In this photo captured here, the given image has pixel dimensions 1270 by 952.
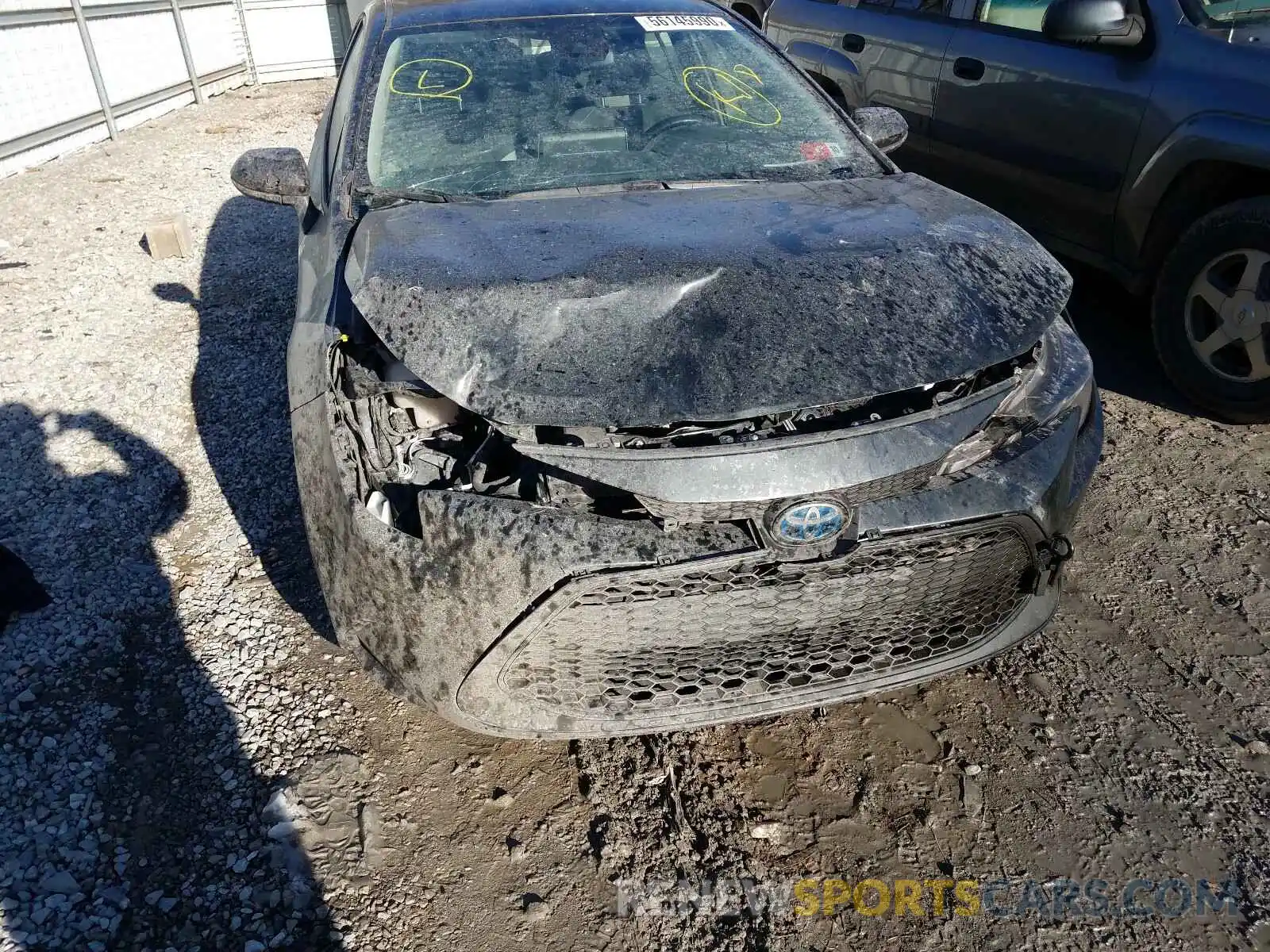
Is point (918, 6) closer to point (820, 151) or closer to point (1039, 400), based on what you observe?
point (820, 151)

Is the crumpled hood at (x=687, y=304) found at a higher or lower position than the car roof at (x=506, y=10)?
lower

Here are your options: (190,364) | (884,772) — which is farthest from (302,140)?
(884,772)

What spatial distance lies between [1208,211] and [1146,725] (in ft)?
7.52

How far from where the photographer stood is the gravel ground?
1.84 m

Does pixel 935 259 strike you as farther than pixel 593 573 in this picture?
Yes

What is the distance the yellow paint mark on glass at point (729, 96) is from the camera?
293 centimetres

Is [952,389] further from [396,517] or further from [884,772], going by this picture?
[396,517]

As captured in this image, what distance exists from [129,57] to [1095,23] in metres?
10.6

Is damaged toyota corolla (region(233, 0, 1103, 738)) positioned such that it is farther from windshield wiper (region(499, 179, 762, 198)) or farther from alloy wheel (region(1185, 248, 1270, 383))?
alloy wheel (region(1185, 248, 1270, 383))

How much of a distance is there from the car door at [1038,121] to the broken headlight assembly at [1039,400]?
1.91m

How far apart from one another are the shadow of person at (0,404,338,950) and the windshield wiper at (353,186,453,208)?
1415mm

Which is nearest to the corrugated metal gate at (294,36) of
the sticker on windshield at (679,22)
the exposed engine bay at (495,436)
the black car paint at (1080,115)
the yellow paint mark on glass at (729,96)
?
the black car paint at (1080,115)

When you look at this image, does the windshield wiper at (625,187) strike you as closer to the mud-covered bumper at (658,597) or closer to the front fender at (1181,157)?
the mud-covered bumper at (658,597)

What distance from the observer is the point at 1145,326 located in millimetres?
4336
